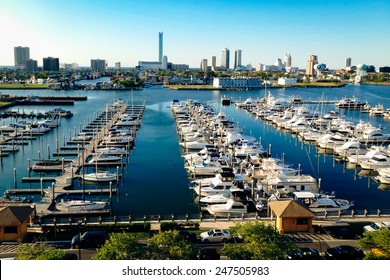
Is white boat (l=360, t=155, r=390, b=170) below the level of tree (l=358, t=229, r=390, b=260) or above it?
below

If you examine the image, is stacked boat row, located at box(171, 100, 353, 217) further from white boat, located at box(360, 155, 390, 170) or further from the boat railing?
white boat, located at box(360, 155, 390, 170)

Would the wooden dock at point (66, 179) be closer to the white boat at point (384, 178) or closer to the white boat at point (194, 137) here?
the white boat at point (194, 137)

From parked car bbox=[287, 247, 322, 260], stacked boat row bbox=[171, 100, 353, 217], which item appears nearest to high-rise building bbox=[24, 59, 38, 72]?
stacked boat row bbox=[171, 100, 353, 217]

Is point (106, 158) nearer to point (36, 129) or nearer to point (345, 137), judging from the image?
point (36, 129)

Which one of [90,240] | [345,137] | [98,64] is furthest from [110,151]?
[98,64]

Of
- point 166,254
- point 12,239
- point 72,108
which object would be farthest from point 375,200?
point 72,108

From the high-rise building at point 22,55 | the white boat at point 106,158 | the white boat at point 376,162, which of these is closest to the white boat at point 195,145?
the white boat at point 106,158

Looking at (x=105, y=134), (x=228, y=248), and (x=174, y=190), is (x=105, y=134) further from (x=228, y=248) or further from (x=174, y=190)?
(x=228, y=248)
